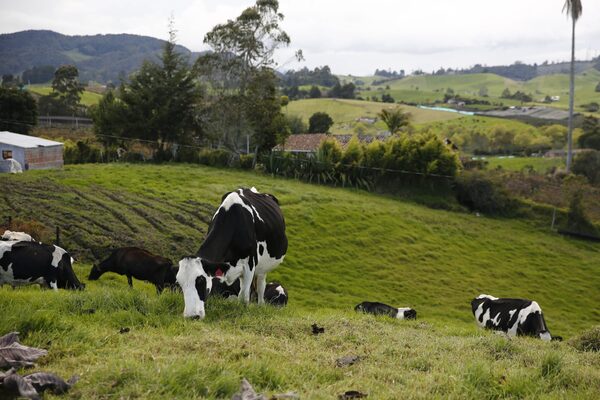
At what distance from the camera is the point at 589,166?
55.5 meters

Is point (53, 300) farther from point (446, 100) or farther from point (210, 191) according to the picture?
point (446, 100)

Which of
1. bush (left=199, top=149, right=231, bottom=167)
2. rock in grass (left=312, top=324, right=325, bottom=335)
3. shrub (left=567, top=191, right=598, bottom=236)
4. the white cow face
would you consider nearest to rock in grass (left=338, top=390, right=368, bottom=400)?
rock in grass (left=312, top=324, right=325, bottom=335)

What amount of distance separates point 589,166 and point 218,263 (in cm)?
5519

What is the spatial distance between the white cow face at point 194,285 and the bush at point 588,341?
5194 millimetres

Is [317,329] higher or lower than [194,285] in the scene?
lower

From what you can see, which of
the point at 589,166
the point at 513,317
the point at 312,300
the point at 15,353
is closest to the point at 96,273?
the point at 312,300

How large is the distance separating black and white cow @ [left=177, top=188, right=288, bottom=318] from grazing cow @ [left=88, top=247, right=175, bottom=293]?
2.76 metres

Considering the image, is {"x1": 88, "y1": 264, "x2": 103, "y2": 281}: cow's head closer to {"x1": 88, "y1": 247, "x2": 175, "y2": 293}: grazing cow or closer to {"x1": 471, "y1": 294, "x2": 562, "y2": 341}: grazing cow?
{"x1": 88, "y1": 247, "x2": 175, "y2": 293}: grazing cow

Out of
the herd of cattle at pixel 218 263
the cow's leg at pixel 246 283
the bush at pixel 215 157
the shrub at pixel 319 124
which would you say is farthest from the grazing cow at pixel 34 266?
the shrub at pixel 319 124

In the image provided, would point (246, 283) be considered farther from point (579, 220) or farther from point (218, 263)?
point (579, 220)

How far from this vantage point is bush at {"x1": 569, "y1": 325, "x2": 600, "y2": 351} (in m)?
8.15

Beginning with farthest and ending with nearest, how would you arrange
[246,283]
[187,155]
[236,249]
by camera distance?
[187,155]
[246,283]
[236,249]

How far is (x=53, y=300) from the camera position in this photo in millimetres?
Answer: 7473

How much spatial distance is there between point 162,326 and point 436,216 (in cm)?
3246
